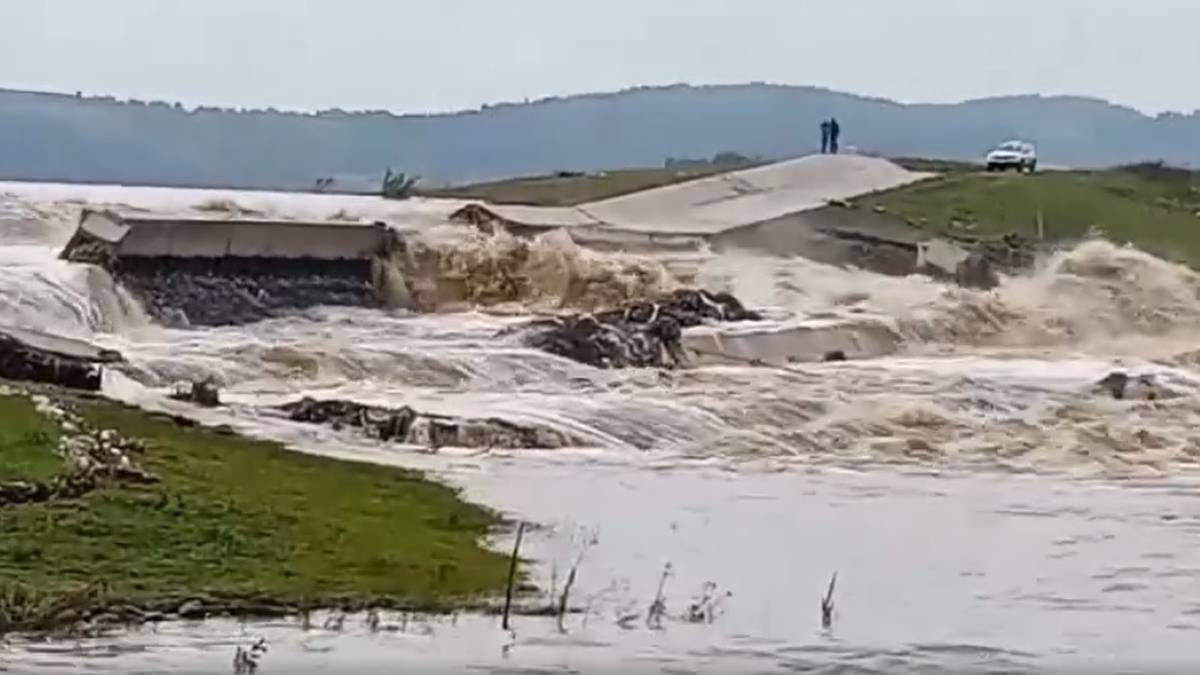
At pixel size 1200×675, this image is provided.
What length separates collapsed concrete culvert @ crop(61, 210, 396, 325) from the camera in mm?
32156

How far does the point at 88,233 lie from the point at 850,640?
24415mm

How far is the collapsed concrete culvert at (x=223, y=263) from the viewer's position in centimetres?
3216

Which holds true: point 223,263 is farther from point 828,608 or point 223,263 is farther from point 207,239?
point 828,608

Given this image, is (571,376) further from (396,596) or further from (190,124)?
(190,124)

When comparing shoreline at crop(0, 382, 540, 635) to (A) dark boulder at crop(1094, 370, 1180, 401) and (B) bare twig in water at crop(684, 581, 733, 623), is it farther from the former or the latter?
(A) dark boulder at crop(1094, 370, 1180, 401)

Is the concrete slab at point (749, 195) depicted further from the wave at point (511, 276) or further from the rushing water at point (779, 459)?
the wave at point (511, 276)

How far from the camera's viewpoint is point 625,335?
1131 inches

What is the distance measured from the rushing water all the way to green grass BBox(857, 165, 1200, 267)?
3.08 meters

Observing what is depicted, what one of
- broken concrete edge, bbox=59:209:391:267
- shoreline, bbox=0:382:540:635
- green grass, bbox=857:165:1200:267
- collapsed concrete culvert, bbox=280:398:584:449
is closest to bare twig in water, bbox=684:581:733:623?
shoreline, bbox=0:382:540:635

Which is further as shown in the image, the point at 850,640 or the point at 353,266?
the point at 353,266

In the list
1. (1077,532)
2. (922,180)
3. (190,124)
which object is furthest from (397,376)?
(190,124)

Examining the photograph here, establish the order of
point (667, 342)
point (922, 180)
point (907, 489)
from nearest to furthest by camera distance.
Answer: point (907, 489)
point (667, 342)
point (922, 180)

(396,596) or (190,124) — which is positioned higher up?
(190,124)

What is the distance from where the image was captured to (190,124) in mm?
73688
